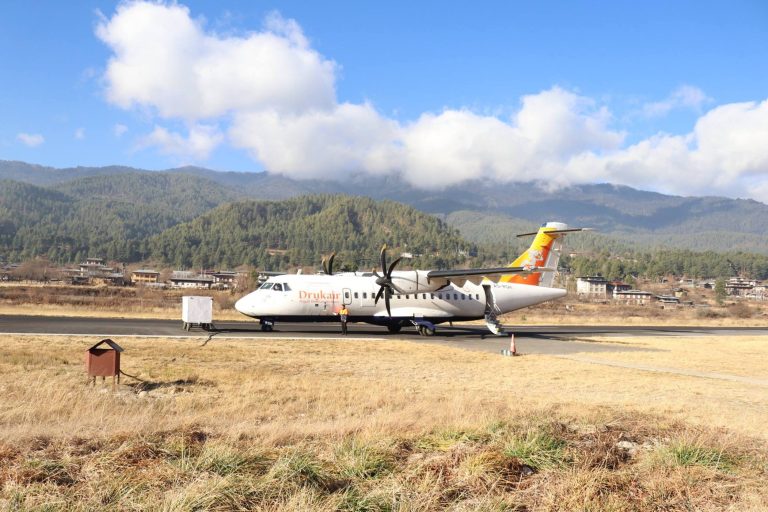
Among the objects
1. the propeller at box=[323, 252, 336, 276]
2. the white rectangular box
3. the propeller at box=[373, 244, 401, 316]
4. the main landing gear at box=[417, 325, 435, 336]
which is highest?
the propeller at box=[323, 252, 336, 276]

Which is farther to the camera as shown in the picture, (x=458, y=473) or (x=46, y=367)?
(x=46, y=367)

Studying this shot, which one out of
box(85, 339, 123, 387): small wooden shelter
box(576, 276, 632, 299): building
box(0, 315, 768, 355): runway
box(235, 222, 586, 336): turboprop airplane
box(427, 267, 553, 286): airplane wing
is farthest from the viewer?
box(576, 276, 632, 299): building

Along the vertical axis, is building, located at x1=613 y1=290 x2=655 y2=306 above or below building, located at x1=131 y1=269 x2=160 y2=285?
below

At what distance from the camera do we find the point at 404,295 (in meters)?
38.3

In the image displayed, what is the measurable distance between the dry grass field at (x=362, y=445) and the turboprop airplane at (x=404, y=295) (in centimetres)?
1690

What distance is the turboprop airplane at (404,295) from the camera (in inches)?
1423

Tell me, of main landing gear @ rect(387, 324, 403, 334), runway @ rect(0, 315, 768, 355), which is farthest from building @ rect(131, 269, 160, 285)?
main landing gear @ rect(387, 324, 403, 334)

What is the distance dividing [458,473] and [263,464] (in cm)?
258

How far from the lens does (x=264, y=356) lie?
80.9 feet

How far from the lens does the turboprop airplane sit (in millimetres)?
36156

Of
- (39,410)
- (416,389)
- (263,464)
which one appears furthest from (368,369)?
(263,464)

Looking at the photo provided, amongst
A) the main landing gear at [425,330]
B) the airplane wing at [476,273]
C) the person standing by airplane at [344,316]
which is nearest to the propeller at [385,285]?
the person standing by airplane at [344,316]

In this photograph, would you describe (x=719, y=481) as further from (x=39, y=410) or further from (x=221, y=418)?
(x=39, y=410)

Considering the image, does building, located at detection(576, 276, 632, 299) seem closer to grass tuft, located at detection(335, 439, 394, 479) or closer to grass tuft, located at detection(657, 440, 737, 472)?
grass tuft, located at detection(657, 440, 737, 472)
